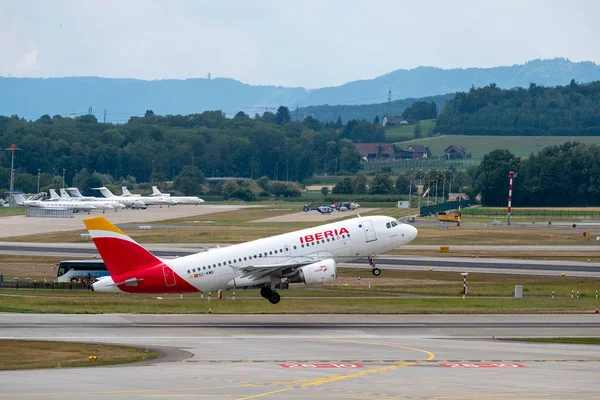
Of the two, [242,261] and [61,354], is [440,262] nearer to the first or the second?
[242,261]

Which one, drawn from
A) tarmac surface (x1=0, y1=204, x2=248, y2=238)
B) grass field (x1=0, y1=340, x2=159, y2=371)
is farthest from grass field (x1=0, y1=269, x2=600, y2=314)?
tarmac surface (x1=0, y1=204, x2=248, y2=238)

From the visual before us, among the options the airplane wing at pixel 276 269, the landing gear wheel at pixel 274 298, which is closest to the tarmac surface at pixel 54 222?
the landing gear wheel at pixel 274 298

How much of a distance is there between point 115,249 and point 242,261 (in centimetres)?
797

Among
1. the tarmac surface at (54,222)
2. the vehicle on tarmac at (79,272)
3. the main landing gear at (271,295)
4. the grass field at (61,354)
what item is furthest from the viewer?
the tarmac surface at (54,222)

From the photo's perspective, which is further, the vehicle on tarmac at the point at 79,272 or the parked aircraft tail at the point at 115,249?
the vehicle on tarmac at the point at 79,272

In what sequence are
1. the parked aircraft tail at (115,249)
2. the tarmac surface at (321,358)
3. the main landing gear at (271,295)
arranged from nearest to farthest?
the tarmac surface at (321,358)
the parked aircraft tail at (115,249)
the main landing gear at (271,295)

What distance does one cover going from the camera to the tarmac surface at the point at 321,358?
33906mm

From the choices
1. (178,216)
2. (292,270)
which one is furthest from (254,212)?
(292,270)

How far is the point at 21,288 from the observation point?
252 ft

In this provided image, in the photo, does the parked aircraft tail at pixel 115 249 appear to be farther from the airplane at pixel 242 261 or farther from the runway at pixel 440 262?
the runway at pixel 440 262

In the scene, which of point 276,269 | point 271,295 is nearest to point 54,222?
point 271,295

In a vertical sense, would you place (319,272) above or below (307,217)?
above

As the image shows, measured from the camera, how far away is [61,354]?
42.1m

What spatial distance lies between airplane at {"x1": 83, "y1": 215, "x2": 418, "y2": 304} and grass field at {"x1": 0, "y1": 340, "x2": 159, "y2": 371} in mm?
12453
